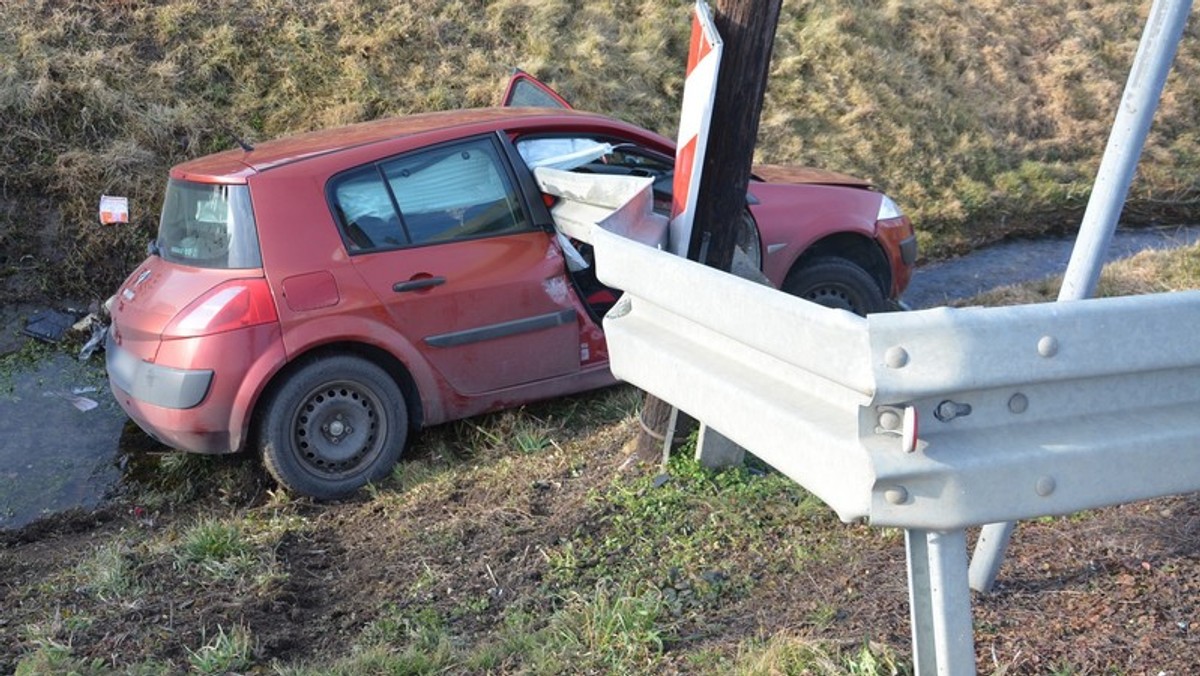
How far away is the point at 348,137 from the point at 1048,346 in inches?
175

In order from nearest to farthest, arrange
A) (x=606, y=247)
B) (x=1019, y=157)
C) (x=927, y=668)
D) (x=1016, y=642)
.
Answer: (x=927, y=668)
(x=1016, y=642)
(x=606, y=247)
(x=1019, y=157)

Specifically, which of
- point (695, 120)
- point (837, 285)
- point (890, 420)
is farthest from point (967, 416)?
point (837, 285)

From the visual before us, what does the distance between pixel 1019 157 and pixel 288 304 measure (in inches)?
344

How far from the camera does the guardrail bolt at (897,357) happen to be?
7.62 feet

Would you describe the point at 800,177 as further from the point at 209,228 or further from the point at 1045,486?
the point at 1045,486

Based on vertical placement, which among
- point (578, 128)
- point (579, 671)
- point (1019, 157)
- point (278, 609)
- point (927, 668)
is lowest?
point (1019, 157)

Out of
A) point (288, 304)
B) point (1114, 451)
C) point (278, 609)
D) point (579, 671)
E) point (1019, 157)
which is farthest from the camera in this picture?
point (1019, 157)

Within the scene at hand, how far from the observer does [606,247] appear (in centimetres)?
342

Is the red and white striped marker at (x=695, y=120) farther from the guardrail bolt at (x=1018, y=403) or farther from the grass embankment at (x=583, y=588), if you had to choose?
the guardrail bolt at (x=1018, y=403)

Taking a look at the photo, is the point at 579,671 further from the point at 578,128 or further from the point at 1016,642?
the point at 578,128

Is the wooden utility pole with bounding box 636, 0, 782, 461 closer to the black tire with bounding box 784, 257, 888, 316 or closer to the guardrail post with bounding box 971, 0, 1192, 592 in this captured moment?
the guardrail post with bounding box 971, 0, 1192, 592

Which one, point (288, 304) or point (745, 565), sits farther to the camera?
point (288, 304)

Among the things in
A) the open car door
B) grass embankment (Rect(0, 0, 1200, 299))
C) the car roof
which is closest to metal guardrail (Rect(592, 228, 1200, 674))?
the car roof

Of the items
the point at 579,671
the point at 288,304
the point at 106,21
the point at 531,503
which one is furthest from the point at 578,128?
the point at 106,21
